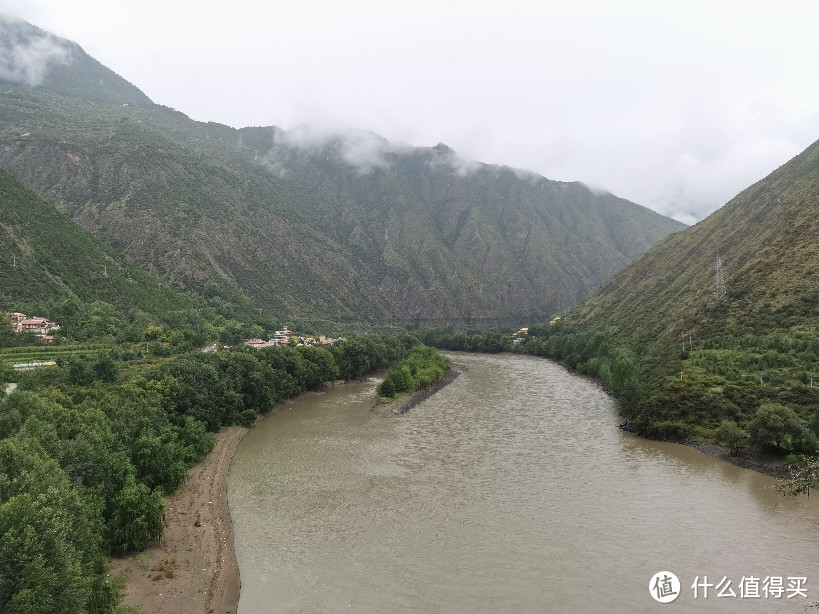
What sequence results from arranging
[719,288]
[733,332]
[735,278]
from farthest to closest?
[719,288], [735,278], [733,332]

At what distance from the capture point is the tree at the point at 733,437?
45.1 metres

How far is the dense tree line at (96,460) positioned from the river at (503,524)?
17.3 feet

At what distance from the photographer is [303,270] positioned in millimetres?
179750

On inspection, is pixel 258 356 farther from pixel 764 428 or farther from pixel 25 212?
pixel 25 212

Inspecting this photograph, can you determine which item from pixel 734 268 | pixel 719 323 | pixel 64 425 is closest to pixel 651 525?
pixel 64 425

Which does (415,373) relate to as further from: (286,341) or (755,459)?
(755,459)

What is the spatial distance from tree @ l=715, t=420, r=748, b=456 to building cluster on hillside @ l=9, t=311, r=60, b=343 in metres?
74.6

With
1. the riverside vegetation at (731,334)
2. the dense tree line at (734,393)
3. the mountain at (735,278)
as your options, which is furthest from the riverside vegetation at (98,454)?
the mountain at (735,278)

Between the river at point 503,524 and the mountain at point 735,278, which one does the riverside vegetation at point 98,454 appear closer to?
the river at point 503,524

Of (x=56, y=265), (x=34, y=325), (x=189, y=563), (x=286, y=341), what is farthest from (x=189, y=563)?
(x=56, y=265)

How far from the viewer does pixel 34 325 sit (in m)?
70.1

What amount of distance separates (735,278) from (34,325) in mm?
95077

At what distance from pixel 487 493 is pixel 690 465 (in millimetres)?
18532

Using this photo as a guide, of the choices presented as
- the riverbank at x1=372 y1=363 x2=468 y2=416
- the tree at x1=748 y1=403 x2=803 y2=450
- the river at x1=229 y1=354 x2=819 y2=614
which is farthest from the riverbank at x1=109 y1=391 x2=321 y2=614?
the tree at x1=748 y1=403 x2=803 y2=450
